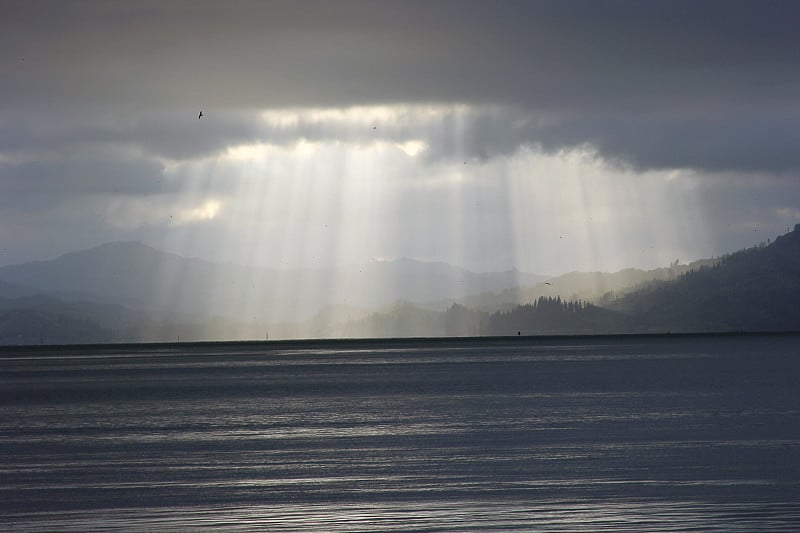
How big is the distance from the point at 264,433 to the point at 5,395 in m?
88.9

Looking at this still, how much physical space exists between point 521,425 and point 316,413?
80.4 ft

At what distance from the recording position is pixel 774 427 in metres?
75.2

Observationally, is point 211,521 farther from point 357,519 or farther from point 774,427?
point 774,427

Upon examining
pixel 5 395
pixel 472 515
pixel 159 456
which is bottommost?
pixel 472 515

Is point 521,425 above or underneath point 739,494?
above

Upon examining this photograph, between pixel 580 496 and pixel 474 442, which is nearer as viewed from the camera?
pixel 580 496

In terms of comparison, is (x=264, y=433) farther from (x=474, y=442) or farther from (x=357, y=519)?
(x=357, y=519)

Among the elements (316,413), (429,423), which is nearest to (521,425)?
(429,423)

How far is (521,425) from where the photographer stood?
8169 centimetres

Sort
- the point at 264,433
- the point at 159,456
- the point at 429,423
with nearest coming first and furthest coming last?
the point at 159,456, the point at 264,433, the point at 429,423

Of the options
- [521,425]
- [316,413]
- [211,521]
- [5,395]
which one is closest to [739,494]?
[211,521]

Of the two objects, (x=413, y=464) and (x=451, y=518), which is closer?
(x=451, y=518)

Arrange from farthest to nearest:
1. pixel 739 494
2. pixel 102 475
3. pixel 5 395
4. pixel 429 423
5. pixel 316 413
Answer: pixel 5 395
pixel 316 413
pixel 429 423
pixel 102 475
pixel 739 494

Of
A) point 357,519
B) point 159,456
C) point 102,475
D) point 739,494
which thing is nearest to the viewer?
point 357,519
